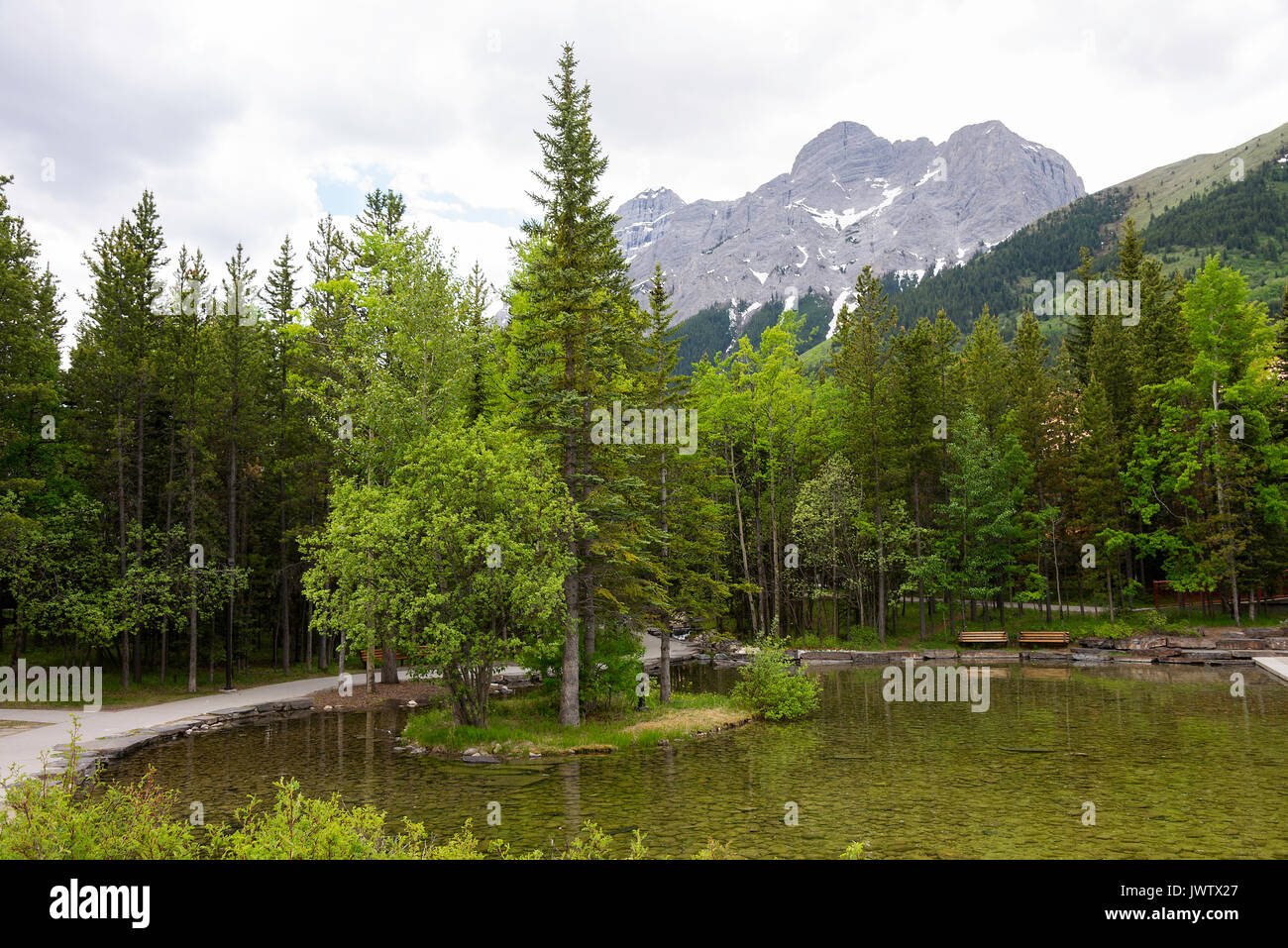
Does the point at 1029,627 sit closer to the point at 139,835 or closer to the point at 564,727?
the point at 564,727

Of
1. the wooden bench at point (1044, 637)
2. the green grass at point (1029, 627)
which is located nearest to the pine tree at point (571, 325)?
the green grass at point (1029, 627)


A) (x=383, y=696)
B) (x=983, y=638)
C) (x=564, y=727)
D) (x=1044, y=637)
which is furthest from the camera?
(x=983, y=638)

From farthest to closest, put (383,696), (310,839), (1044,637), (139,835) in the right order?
(1044,637)
(383,696)
(139,835)
(310,839)

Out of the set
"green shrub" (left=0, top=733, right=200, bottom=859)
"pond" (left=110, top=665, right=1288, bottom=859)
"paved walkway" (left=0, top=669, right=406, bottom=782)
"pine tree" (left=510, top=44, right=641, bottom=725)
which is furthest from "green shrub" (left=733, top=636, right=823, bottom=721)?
"green shrub" (left=0, top=733, right=200, bottom=859)

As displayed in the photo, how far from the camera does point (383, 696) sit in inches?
1177

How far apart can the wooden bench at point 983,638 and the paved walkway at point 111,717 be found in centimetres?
3228

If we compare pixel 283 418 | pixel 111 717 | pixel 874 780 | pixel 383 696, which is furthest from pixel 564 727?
pixel 283 418

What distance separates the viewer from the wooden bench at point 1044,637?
41062mm

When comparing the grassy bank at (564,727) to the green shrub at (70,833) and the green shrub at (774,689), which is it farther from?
the green shrub at (70,833)

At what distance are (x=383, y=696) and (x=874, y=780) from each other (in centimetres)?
2105

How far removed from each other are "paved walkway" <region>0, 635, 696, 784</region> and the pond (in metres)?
2.06

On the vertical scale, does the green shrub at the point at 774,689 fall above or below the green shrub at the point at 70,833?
below

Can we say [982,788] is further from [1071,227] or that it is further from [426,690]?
[1071,227]
